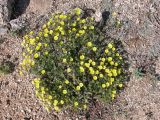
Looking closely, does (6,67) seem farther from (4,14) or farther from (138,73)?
(138,73)

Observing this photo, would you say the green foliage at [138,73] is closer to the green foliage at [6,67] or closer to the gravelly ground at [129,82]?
the gravelly ground at [129,82]

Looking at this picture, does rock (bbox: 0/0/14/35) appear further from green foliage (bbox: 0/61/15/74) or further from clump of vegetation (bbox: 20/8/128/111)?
clump of vegetation (bbox: 20/8/128/111)

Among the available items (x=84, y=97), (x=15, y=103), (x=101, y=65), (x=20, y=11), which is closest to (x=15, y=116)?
(x=15, y=103)

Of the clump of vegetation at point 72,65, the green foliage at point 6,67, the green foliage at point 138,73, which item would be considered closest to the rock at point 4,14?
the green foliage at point 6,67

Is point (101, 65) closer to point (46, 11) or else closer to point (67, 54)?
point (67, 54)

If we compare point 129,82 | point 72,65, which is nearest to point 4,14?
point 72,65

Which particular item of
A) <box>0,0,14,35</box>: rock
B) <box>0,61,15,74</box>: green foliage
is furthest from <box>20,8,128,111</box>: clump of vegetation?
<box>0,0,14,35</box>: rock
